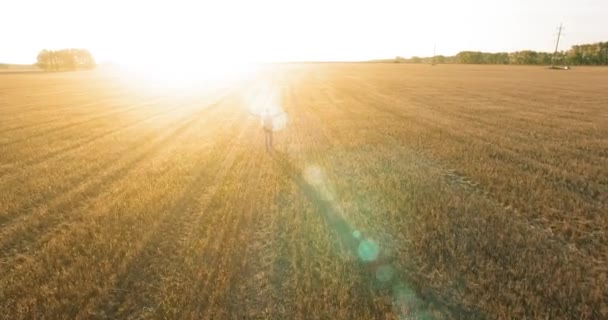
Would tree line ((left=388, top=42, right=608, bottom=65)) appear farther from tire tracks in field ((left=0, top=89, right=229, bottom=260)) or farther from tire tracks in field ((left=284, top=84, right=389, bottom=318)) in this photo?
tire tracks in field ((left=0, top=89, right=229, bottom=260))

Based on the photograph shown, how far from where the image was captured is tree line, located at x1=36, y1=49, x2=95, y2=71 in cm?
13650

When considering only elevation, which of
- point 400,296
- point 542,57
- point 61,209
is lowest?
point 400,296

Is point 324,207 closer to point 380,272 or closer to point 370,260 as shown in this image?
point 370,260

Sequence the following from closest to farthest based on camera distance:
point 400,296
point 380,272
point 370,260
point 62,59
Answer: point 400,296
point 380,272
point 370,260
point 62,59

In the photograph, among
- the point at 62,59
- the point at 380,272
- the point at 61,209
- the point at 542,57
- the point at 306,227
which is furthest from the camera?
the point at 62,59

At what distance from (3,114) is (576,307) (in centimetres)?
2901

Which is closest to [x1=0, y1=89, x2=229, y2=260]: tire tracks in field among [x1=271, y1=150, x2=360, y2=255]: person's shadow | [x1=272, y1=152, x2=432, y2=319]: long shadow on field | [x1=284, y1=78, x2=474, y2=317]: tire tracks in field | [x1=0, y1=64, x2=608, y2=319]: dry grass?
[x1=0, y1=64, x2=608, y2=319]: dry grass

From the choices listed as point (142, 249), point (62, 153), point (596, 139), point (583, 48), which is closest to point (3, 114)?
point (62, 153)

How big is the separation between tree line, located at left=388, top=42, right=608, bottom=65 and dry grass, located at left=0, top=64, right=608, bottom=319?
5263 inches

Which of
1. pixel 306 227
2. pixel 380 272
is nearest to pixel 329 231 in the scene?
pixel 306 227

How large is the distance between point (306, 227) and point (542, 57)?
152 meters

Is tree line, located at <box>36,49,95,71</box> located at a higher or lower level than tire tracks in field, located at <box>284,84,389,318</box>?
higher

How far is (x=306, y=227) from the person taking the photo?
20.6 feet

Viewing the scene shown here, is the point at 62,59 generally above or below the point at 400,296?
above
